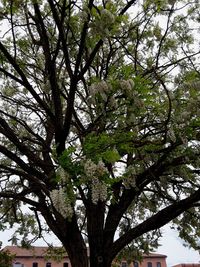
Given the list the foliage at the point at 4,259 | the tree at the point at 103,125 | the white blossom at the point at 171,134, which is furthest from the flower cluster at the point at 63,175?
the foliage at the point at 4,259

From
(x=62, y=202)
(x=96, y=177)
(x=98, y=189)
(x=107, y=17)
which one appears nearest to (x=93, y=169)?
(x=96, y=177)

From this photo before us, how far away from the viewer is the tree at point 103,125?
653 centimetres

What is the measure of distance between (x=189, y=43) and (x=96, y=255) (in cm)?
579

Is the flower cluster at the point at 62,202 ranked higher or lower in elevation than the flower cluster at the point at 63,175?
lower

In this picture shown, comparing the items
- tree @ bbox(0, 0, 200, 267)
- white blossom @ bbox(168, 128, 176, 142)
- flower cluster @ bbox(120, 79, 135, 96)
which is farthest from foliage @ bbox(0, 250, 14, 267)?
flower cluster @ bbox(120, 79, 135, 96)

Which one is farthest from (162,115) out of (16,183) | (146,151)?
(16,183)

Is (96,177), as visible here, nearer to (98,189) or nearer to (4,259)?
(98,189)

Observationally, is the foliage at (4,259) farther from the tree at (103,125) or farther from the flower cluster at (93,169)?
the flower cluster at (93,169)

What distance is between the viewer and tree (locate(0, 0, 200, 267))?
653 centimetres

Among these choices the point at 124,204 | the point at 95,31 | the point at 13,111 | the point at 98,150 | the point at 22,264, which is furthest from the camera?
the point at 22,264

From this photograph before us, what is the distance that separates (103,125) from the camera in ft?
28.0

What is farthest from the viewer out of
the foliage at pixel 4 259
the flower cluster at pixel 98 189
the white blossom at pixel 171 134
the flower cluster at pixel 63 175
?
the foliage at pixel 4 259

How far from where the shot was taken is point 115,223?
10.0m

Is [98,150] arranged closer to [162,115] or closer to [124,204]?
[162,115]
